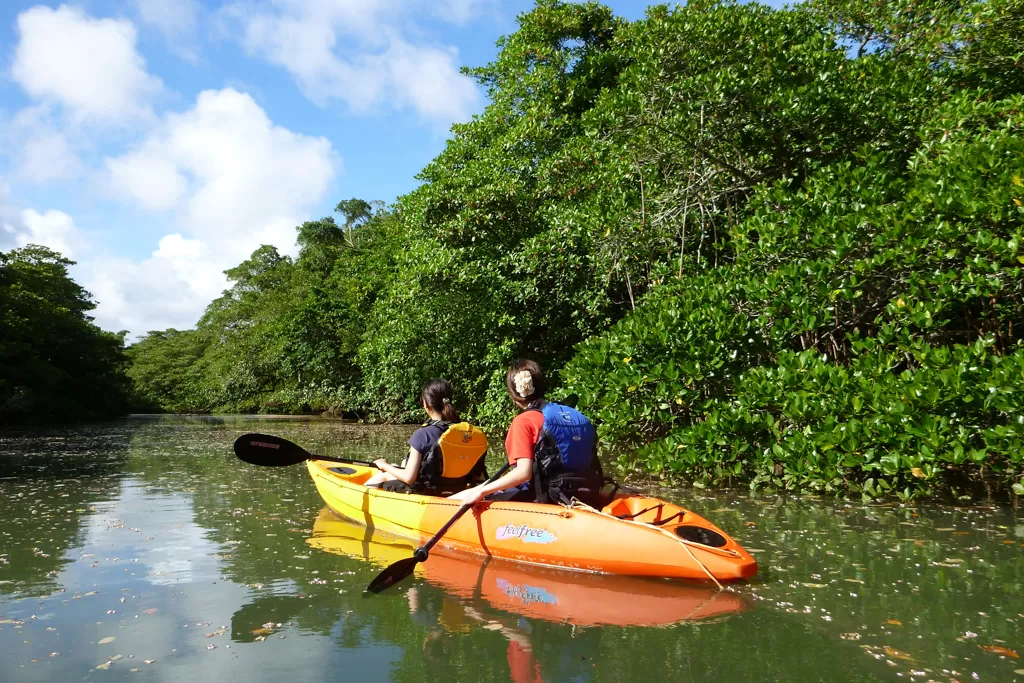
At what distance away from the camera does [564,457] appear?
16.6ft

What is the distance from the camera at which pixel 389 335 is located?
1705 cm

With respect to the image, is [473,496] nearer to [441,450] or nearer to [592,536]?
[441,450]

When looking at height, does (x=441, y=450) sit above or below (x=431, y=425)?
below

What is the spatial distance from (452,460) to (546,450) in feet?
4.18

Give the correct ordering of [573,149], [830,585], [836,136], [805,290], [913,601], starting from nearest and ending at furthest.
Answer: [913,601], [830,585], [805,290], [836,136], [573,149]

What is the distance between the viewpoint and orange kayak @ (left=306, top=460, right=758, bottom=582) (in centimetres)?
441

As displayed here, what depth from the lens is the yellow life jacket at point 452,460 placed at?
19.6 ft

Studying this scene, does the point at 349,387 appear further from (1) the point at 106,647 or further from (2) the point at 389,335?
(1) the point at 106,647

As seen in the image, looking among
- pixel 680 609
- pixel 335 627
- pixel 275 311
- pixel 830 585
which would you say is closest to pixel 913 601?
pixel 830 585

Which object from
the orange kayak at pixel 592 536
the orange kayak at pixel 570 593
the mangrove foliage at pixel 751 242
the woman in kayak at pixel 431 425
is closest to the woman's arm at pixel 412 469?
the woman in kayak at pixel 431 425

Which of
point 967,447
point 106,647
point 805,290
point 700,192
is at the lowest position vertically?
point 106,647

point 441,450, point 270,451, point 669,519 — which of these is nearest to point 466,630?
point 669,519

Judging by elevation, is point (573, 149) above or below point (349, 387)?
above

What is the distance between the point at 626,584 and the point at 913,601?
5.23 ft
